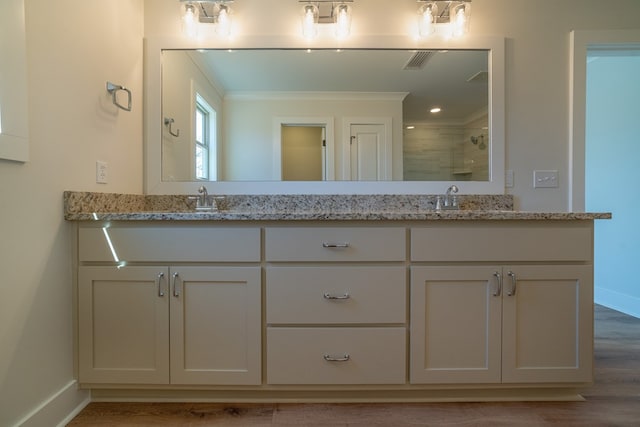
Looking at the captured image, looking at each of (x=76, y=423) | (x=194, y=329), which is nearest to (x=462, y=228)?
(x=194, y=329)

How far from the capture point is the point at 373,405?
152 centimetres

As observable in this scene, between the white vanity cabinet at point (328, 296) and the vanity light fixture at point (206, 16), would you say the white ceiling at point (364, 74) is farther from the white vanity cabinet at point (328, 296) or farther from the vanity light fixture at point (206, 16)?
the white vanity cabinet at point (328, 296)

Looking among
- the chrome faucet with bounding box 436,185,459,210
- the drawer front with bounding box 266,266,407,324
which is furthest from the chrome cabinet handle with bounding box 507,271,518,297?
the chrome faucet with bounding box 436,185,459,210

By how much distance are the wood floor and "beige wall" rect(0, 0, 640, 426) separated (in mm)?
288

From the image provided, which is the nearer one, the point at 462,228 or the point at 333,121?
the point at 462,228

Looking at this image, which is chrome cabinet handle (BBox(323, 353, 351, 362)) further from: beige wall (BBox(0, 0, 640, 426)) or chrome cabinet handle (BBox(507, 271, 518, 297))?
beige wall (BBox(0, 0, 640, 426))

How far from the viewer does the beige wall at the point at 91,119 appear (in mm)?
1205

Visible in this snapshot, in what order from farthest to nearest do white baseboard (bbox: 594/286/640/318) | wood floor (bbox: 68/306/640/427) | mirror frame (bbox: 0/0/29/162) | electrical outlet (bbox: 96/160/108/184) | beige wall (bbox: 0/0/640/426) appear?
white baseboard (bbox: 594/286/640/318), electrical outlet (bbox: 96/160/108/184), wood floor (bbox: 68/306/640/427), beige wall (bbox: 0/0/640/426), mirror frame (bbox: 0/0/29/162)

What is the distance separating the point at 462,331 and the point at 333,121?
52.0 inches

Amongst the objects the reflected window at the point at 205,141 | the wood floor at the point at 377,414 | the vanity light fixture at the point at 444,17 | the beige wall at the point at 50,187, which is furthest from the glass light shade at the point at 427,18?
the wood floor at the point at 377,414

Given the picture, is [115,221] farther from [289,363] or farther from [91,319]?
[289,363]

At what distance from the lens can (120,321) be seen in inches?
A: 57.3

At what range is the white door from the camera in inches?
80.4

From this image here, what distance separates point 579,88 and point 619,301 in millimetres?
2058
